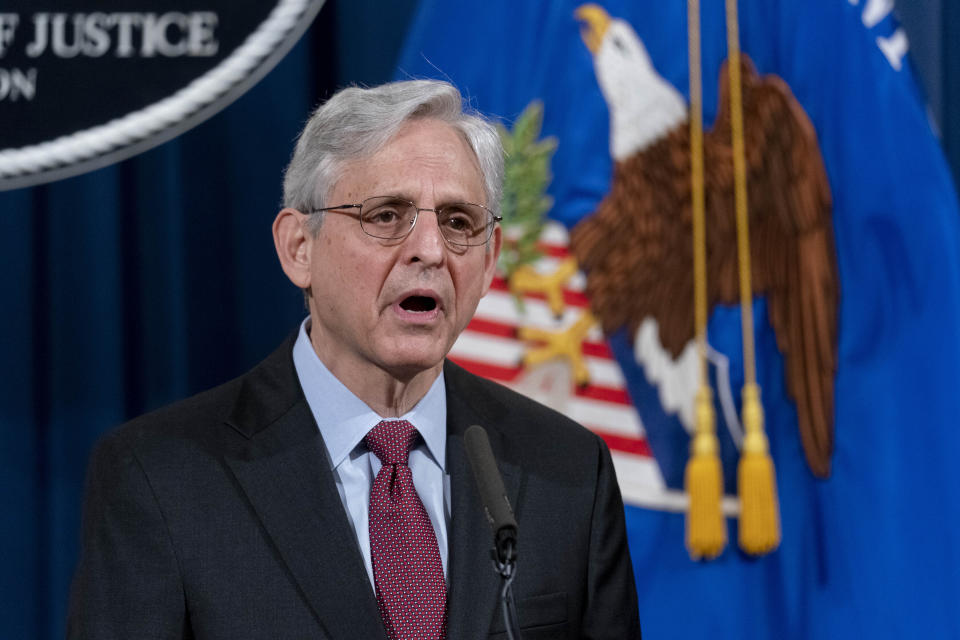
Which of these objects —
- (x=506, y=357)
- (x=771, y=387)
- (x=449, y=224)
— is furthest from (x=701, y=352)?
(x=449, y=224)

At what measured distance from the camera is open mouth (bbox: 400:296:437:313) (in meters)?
1.38

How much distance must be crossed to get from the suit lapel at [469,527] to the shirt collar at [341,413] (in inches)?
1.1

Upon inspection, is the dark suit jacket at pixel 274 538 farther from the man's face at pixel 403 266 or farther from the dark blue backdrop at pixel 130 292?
the dark blue backdrop at pixel 130 292

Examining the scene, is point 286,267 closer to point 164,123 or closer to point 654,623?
point 164,123

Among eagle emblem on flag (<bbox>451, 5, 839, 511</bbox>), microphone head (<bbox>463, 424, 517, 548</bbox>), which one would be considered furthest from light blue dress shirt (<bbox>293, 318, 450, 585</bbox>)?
eagle emblem on flag (<bbox>451, 5, 839, 511</bbox>)

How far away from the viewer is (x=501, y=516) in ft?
3.36

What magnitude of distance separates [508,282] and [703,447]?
0.55m

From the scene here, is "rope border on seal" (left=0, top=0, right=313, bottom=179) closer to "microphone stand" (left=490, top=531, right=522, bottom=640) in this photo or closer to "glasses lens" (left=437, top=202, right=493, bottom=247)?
"glasses lens" (left=437, top=202, right=493, bottom=247)

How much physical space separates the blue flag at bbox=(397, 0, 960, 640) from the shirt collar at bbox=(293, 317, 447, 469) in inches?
37.6

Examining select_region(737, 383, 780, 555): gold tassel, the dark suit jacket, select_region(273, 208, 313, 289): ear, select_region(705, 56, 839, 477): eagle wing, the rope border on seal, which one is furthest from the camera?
select_region(705, 56, 839, 477): eagle wing

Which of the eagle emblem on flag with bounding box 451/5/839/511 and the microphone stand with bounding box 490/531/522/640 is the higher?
the eagle emblem on flag with bounding box 451/5/839/511

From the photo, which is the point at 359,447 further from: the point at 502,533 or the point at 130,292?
the point at 130,292

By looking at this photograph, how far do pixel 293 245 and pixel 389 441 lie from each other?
29cm

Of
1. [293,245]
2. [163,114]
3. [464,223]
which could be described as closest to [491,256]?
[464,223]
